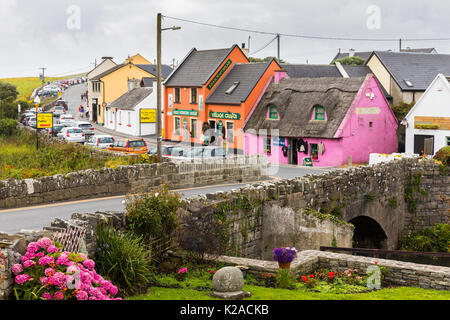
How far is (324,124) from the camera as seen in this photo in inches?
1697

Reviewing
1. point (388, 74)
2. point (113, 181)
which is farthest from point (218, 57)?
point (113, 181)

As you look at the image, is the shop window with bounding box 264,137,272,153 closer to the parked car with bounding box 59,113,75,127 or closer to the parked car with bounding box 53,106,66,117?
the parked car with bounding box 59,113,75,127

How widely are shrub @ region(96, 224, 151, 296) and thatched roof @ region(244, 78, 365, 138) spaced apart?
32.1m

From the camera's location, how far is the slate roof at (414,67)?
53.6 metres

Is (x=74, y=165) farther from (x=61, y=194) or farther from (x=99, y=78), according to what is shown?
(x=99, y=78)

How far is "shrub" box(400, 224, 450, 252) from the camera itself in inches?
1144

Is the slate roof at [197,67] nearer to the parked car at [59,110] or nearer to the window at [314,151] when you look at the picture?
the window at [314,151]

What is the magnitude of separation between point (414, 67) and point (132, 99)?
30.9 metres

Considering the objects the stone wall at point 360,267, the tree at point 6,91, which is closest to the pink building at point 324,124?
the stone wall at point 360,267

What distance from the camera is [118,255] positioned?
438 inches

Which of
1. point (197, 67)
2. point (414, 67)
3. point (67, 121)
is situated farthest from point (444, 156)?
point (67, 121)

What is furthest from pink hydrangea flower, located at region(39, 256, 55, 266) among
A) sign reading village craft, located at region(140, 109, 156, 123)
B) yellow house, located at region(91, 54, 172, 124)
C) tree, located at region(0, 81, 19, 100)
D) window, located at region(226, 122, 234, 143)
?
tree, located at region(0, 81, 19, 100)

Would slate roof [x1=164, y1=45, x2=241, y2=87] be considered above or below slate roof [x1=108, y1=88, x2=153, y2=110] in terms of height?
above

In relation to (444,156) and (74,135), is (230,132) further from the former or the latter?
(444,156)
